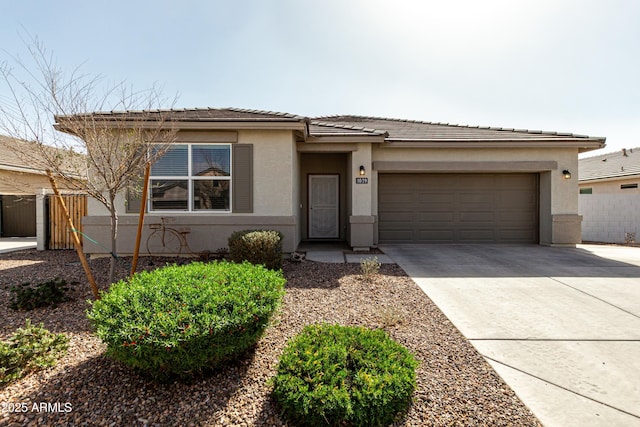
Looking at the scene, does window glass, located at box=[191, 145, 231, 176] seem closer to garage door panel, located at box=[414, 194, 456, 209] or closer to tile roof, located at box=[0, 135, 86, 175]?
tile roof, located at box=[0, 135, 86, 175]

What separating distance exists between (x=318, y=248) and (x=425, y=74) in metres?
6.21

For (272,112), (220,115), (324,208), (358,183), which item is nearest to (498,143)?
(358,183)

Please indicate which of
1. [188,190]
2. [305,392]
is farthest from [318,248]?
[305,392]

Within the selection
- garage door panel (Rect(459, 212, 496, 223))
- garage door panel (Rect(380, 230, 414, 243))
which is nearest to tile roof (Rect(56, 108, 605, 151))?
garage door panel (Rect(459, 212, 496, 223))

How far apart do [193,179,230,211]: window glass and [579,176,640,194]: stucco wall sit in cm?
1716

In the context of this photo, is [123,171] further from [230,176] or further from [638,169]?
[638,169]

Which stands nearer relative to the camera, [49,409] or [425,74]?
[49,409]

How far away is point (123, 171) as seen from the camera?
425 centimetres

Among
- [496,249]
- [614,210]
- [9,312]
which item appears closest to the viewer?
[9,312]

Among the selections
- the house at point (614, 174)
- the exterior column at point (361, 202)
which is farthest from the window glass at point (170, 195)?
the house at point (614, 174)

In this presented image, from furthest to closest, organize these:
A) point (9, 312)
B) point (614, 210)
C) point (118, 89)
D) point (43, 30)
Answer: point (614, 210), point (118, 89), point (43, 30), point (9, 312)

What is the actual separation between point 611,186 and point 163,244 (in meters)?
19.2

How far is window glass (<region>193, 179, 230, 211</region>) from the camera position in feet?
24.2

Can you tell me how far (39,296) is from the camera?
4164 millimetres
